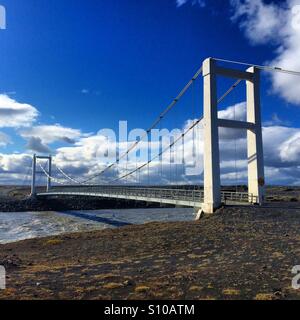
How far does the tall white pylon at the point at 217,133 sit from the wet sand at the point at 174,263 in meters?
2.95

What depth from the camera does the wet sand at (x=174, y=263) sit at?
777 centimetres

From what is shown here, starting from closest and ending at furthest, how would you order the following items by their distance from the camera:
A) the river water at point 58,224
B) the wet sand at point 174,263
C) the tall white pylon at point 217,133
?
the wet sand at point 174,263 → the tall white pylon at point 217,133 → the river water at point 58,224

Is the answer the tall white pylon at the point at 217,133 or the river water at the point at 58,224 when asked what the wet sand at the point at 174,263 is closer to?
the tall white pylon at the point at 217,133

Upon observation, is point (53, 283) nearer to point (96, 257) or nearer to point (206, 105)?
point (96, 257)

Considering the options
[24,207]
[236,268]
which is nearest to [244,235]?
[236,268]

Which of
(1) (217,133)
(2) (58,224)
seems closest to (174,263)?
(1) (217,133)

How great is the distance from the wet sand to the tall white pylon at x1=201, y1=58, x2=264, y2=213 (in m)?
2.95

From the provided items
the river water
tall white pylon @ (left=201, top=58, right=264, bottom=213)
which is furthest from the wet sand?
the river water

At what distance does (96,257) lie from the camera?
14.0 metres

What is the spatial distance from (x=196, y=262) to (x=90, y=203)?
80.0 metres

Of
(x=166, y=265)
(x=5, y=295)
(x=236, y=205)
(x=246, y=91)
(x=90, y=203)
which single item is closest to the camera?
(x=5, y=295)

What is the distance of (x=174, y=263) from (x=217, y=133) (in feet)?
44.4

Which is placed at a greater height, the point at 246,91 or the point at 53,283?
the point at 246,91

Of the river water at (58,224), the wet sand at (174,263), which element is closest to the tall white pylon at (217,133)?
the wet sand at (174,263)
